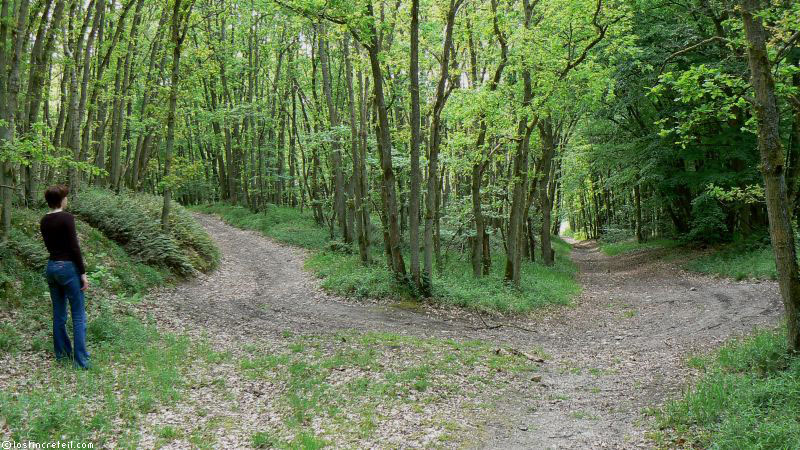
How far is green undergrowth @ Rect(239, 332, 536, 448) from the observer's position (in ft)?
19.9

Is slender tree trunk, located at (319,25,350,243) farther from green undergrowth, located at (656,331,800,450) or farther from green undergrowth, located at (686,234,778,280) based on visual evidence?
green undergrowth, located at (686,234,778,280)

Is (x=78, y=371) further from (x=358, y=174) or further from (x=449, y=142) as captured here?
(x=358, y=174)

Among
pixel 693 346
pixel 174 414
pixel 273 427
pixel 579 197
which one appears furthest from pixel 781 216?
pixel 579 197

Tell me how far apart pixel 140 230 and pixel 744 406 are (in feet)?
48.6

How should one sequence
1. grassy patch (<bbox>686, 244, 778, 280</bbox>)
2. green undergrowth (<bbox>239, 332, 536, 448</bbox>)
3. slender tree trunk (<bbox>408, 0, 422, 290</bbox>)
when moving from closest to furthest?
green undergrowth (<bbox>239, 332, 536, 448</bbox>) < slender tree trunk (<bbox>408, 0, 422, 290</bbox>) < grassy patch (<bbox>686, 244, 778, 280</bbox>)

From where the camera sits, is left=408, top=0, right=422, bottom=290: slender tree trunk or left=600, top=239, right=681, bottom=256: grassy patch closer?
left=408, top=0, right=422, bottom=290: slender tree trunk

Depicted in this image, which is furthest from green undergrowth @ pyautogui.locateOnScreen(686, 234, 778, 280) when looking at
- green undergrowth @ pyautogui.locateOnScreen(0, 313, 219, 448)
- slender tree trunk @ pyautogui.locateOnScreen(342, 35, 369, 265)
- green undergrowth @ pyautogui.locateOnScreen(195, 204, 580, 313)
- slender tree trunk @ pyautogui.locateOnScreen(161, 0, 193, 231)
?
slender tree trunk @ pyautogui.locateOnScreen(161, 0, 193, 231)

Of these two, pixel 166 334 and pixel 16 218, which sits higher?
pixel 16 218

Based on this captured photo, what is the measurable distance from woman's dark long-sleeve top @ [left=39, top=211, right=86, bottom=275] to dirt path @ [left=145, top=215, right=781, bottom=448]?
3.48 metres

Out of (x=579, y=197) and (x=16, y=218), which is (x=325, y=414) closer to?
(x=16, y=218)

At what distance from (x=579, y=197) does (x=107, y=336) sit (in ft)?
183

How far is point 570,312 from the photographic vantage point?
15.1m

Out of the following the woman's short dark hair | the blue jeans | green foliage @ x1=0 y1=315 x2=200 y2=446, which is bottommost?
green foliage @ x1=0 y1=315 x2=200 y2=446

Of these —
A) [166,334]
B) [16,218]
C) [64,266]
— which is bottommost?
[166,334]
